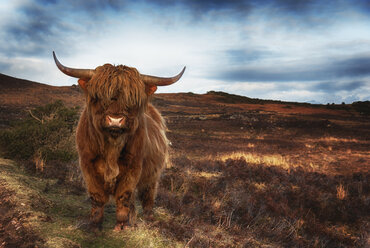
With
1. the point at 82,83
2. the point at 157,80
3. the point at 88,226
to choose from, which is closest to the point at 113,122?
the point at 82,83

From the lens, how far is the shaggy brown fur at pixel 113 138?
3016 millimetres

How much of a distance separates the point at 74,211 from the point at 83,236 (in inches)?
45.5

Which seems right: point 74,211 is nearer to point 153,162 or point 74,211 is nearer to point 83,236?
point 83,236

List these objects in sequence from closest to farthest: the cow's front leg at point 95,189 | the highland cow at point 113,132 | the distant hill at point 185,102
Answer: the highland cow at point 113,132
the cow's front leg at point 95,189
the distant hill at point 185,102

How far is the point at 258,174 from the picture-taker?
32.4 feet

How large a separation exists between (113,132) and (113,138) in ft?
0.67

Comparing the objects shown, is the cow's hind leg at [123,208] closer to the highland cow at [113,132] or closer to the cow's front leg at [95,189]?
the highland cow at [113,132]

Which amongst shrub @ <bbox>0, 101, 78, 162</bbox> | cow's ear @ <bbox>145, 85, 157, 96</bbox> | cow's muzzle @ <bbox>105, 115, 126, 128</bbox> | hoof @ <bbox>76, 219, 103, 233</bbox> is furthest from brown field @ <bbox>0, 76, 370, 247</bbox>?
cow's ear @ <bbox>145, 85, 157, 96</bbox>

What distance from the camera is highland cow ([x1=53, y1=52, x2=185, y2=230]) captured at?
118 inches

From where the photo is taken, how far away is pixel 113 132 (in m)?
2.97

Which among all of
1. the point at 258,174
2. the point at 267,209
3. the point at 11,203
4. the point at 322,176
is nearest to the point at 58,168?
the point at 11,203

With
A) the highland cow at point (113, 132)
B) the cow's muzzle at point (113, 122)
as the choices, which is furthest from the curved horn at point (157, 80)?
the cow's muzzle at point (113, 122)

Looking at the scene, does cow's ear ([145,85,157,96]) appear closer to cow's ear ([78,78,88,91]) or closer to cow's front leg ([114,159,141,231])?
cow's ear ([78,78,88,91])

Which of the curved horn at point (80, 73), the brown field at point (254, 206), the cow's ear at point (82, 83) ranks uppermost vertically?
the curved horn at point (80, 73)
